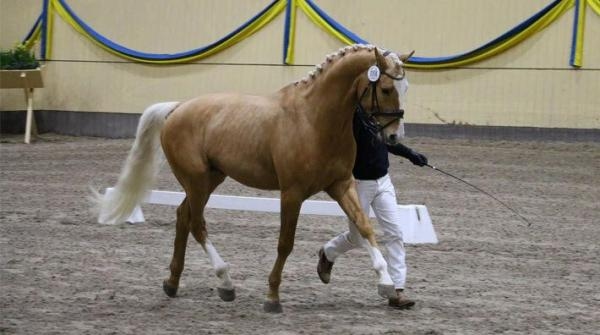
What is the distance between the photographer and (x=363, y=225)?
6.30 meters

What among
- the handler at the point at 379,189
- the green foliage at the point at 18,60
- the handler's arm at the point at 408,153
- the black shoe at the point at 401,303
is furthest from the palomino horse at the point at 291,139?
the green foliage at the point at 18,60

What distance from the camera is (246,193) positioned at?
12047 millimetres

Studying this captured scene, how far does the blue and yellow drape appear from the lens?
14891 millimetres

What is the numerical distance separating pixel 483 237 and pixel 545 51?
644cm

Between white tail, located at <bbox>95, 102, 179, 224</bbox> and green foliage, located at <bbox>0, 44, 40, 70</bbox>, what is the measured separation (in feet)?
36.4

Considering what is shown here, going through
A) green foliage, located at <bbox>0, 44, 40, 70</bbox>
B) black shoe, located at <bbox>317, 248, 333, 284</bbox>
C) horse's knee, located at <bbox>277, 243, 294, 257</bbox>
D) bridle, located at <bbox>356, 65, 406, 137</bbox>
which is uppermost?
bridle, located at <bbox>356, 65, 406, 137</bbox>

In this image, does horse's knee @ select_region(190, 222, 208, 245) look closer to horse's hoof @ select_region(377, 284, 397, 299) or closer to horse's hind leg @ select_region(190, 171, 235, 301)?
horse's hind leg @ select_region(190, 171, 235, 301)

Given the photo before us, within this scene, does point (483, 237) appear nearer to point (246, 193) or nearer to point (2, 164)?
point (246, 193)

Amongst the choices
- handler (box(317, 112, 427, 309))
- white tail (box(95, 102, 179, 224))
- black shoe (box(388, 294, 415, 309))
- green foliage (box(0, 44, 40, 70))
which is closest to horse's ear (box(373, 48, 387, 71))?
A: handler (box(317, 112, 427, 309))

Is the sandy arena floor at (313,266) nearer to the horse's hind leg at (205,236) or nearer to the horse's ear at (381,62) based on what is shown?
the horse's hind leg at (205,236)

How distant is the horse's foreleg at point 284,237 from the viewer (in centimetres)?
627

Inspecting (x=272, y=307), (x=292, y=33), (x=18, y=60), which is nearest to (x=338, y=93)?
(x=272, y=307)

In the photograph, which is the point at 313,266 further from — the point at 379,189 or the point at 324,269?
the point at 379,189

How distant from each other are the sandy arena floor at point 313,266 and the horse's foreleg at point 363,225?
0.21m
